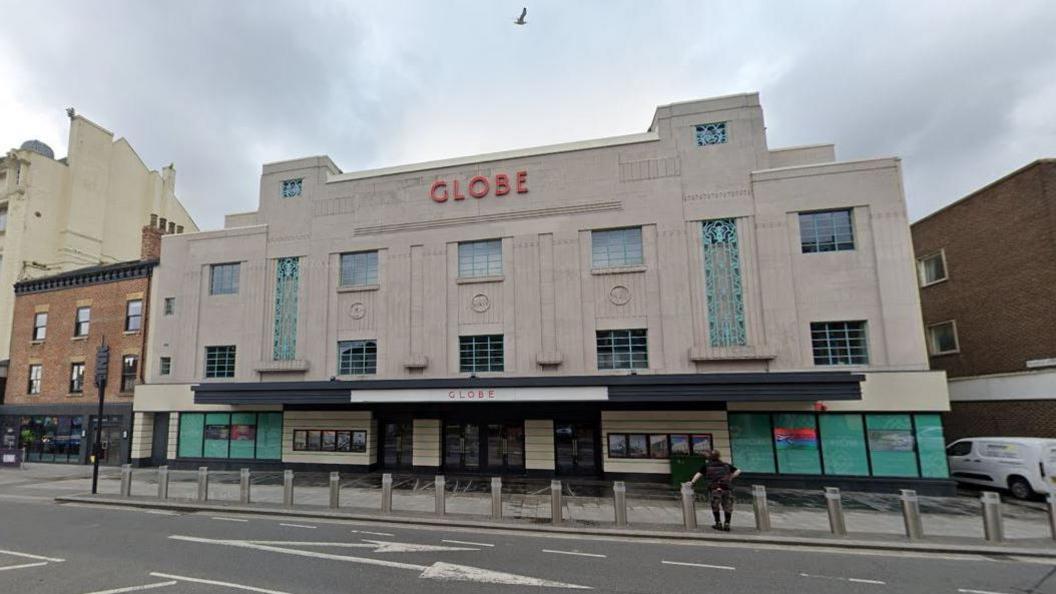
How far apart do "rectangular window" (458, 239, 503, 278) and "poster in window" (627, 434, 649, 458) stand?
26.4ft

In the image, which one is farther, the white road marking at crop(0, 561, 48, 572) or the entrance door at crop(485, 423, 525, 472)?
the entrance door at crop(485, 423, 525, 472)

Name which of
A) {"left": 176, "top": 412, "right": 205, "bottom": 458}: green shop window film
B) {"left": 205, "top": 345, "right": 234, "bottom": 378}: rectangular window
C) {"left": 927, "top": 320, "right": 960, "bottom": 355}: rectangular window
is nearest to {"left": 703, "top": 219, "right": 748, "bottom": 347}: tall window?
{"left": 927, "top": 320, "right": 960, "bottom": 355}: rectangular window

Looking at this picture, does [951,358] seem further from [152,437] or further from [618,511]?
[152,437]

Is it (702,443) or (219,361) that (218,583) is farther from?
(219,361)

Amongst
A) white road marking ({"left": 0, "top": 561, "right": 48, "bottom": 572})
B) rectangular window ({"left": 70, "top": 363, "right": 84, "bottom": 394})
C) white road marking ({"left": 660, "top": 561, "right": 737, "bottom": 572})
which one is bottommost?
white road marking ({"left": 660, "top": 561, "right": 737, "bottom": 572})

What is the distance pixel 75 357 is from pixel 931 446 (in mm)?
36235

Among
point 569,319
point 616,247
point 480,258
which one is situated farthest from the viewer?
point 480,258

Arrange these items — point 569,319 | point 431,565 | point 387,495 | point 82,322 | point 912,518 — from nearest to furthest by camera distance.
→ 1. point 431,565
2. point 912,518
3. point 387,495
4. point 569,319
5. point 82,322

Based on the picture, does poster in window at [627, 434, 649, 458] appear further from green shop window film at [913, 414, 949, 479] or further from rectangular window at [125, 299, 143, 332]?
rectangular window at [125, 299, 143, 332]

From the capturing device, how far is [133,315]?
2480 cm

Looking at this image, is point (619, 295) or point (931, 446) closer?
point (931, 446)

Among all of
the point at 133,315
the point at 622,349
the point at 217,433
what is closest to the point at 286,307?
the point at 217,433

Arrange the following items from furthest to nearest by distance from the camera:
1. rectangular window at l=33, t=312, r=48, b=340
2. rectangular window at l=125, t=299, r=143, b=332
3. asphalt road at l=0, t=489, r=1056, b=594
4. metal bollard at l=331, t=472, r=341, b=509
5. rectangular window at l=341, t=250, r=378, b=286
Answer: rectangular window at l=33, t=312, r=48, b=340 → rectangular window at l=125, t=299, r=143, b=332 → rectangular window at l=341, t=250, r=378, b=286 → metal bollard at l=331, t=472, r=341, b=509 → asphalt road at l=0, t=489, r=1056, b=594

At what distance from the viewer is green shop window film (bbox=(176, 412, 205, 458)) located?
22.8 meters
